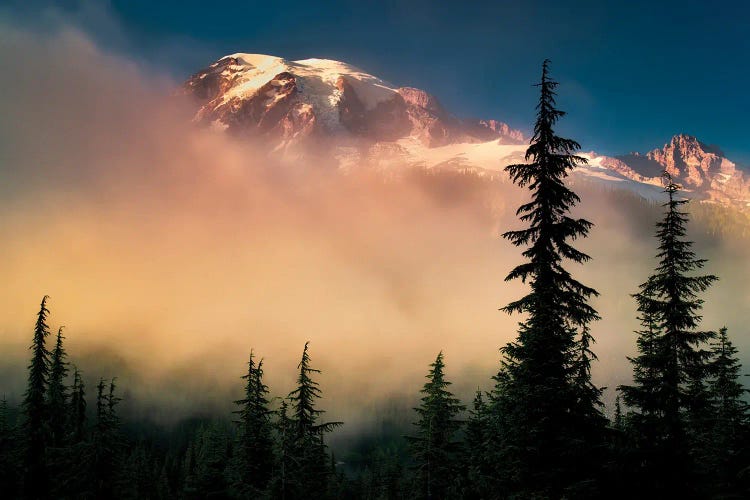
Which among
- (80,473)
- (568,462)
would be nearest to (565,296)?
(568,462)

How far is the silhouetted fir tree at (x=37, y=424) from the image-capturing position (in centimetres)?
3928

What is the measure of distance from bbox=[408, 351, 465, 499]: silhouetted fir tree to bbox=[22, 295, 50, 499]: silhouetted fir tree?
107ft

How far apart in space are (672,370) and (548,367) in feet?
29.6

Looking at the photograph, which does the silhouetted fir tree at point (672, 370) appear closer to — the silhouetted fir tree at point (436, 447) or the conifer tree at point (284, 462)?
the silhouetted fir tree at point (436, 447)

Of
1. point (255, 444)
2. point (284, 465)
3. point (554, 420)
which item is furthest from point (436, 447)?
point (554, 420)

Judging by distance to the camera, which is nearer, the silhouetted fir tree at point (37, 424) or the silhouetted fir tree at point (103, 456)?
the silhouetted fir tree at point (103, 456)

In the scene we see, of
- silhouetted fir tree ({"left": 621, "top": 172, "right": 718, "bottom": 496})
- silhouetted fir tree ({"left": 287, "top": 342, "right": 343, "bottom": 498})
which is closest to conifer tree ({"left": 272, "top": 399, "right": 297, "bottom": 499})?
silhouetted fir tree ({"left": 287, "top": 342, "right": 343, "bottom": 498})

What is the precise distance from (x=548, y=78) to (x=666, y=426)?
15.0m

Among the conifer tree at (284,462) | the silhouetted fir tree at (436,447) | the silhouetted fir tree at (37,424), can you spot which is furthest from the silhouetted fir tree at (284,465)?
the silhouetted fir tree at (37,424)

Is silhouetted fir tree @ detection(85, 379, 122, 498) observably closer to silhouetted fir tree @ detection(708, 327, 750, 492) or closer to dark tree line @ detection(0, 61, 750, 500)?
dark tree line @ detection(0, 61, 750, 500)

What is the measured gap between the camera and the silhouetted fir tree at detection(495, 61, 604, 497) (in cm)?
1487

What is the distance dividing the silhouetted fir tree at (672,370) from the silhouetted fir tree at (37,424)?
44.8 meters

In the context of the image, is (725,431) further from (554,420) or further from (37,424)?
(37,424)

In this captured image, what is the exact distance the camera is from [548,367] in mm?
15695
